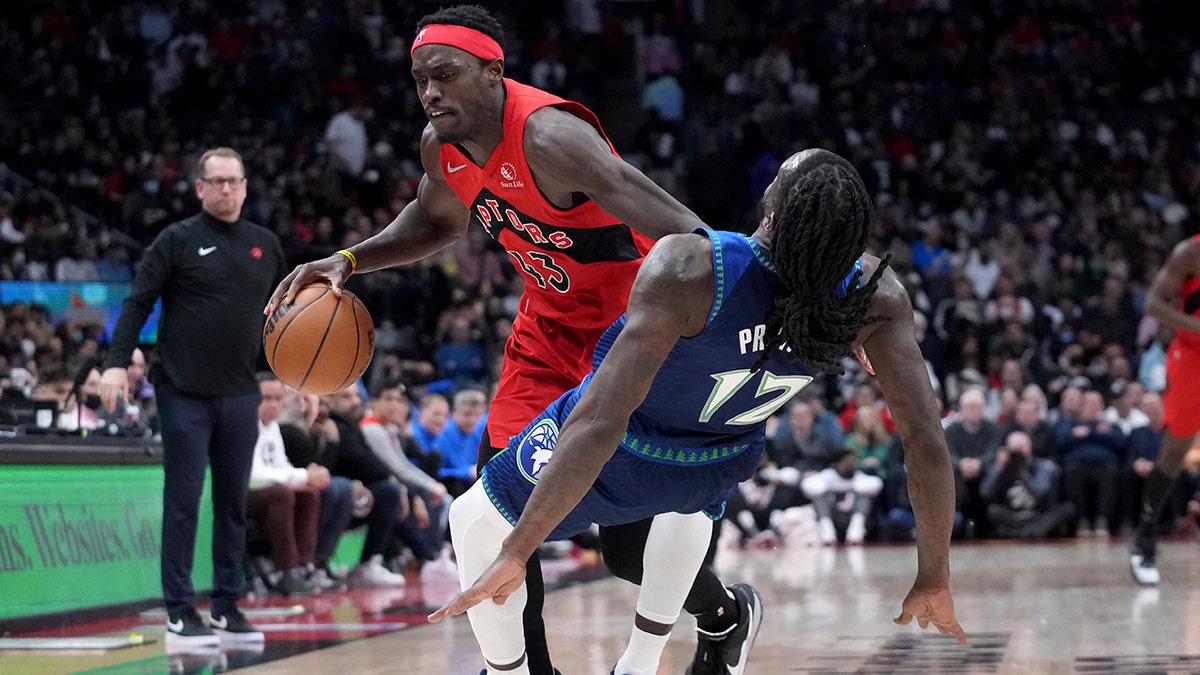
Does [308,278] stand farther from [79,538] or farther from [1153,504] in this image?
[1153,504]

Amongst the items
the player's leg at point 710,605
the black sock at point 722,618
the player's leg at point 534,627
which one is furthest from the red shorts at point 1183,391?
the player's leg at point 534,627

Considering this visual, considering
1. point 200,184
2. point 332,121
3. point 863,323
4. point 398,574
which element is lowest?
point 398,574

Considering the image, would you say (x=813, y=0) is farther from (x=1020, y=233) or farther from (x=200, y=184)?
(x=200, y=184)

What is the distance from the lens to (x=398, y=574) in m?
9.09

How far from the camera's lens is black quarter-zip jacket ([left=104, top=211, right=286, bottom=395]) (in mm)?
5734

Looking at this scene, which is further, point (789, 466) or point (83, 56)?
point (83, 56)

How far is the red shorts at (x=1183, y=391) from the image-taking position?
7.12m

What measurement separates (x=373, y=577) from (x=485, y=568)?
5611mm

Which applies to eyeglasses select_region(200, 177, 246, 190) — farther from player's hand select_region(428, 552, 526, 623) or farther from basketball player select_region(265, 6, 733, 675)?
player's hand select_region(428, 552, 526, 623)

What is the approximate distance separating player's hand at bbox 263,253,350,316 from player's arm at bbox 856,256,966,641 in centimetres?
157

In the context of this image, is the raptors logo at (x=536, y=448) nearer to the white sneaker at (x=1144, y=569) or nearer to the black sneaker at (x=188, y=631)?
the black sneaker at (x=188, y=631)

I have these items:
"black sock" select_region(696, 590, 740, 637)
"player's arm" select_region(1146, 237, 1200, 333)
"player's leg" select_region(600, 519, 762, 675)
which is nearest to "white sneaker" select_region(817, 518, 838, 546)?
"player's arm" select_region(1146, 237, 1200, 333)

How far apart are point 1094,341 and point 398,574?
7794 millimetres

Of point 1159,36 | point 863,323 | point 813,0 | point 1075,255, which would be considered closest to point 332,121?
point 813,0
